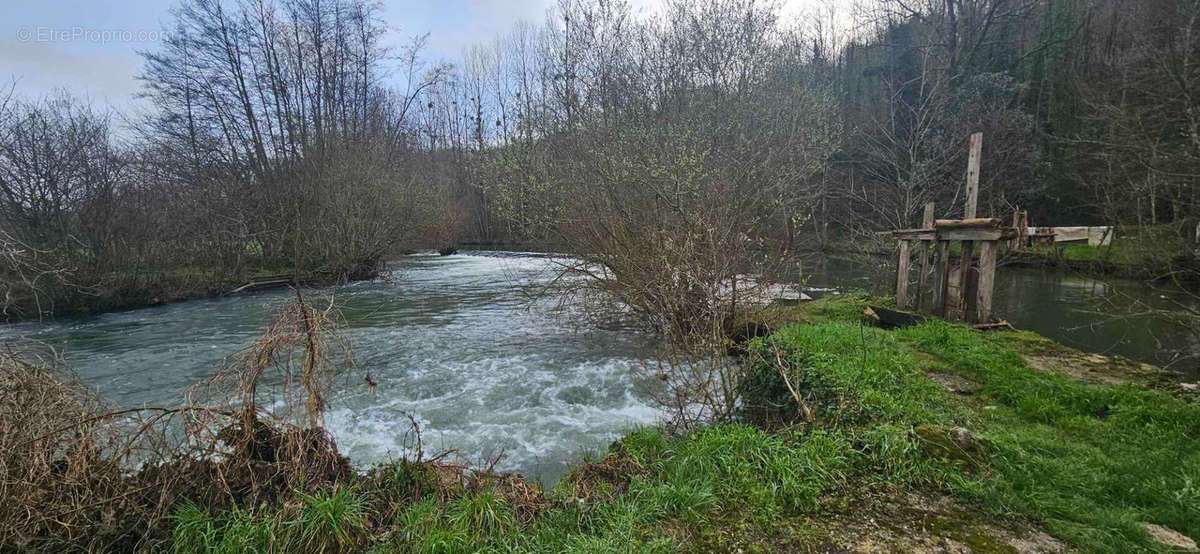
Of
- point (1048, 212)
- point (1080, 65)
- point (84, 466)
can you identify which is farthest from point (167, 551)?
point (1080, 65)

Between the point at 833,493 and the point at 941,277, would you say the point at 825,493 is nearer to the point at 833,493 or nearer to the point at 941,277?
the point at 833,493

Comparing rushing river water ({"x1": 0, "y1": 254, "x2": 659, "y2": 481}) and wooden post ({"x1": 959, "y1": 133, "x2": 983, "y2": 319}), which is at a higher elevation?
wooden post ({"x1": 959, "y1": 133, "x2": 983, "y2": 319})

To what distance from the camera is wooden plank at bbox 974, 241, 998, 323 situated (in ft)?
24.7

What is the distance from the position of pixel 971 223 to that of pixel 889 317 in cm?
217

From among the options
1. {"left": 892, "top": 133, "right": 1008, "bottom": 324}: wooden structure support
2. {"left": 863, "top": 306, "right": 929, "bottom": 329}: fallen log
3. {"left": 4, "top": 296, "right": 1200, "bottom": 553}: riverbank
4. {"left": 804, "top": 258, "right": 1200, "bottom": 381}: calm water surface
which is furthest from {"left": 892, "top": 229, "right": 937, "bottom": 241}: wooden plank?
{"left": 4, "top": 296, "right": 1200, "bottom": 553}: riverbank

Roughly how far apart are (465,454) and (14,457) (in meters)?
3.24

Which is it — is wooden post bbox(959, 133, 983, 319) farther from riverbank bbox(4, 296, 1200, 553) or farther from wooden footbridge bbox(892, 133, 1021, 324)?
riverbank bbox(4, 296, 1200, 553)

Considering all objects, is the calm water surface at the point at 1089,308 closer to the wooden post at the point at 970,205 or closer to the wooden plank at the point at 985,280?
the wooden plank at the point at 985,280

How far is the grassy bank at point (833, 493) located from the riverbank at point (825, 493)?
1 cm

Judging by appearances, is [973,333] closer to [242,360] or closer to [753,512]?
[753,512]

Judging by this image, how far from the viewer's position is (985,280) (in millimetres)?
7703

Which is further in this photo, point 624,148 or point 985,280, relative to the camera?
point 624,148

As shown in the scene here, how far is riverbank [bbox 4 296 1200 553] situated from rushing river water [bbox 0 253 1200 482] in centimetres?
109

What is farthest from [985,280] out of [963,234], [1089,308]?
[1089,308]
